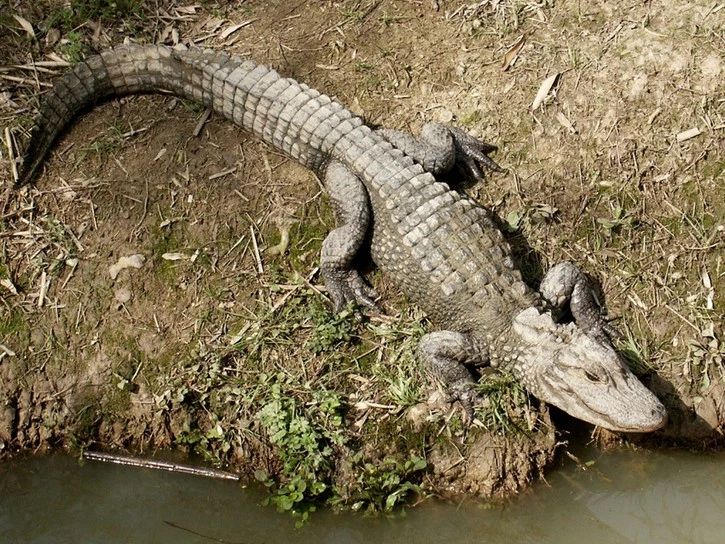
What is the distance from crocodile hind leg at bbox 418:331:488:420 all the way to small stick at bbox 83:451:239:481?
1.27 metres

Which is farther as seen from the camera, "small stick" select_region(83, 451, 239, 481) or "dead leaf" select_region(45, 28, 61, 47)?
"dead leaf" select_region(45, 28, 61, 47)

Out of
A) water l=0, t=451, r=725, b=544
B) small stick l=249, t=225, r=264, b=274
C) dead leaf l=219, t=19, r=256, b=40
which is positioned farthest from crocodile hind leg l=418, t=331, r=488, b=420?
dead leaf l=219, t=19, r=256, b=40

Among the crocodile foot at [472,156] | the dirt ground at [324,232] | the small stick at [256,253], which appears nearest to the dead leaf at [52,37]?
the dirt ground at [324,232]

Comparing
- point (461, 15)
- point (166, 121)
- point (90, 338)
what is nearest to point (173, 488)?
point (90, 338)

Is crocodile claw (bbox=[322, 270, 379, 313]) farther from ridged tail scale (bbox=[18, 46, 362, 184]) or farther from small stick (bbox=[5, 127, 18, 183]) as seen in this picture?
small stick (bbox=[5, 127, 18, 183])

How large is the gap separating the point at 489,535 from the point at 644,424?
0.98 metres

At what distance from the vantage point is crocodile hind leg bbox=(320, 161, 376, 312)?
4.56 metres

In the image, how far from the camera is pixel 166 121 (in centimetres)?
514

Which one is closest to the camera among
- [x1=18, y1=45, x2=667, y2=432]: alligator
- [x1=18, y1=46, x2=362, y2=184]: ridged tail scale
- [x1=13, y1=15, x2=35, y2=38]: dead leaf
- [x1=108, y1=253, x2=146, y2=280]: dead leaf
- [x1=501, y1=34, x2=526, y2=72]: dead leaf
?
[x1=18, y1=45, x2=667, y2=432]: alligator

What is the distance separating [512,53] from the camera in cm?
531

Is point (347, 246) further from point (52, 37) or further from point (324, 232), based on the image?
point (52, 37)

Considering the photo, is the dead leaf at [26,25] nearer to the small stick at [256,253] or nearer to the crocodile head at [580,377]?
the small stick at [256,253]

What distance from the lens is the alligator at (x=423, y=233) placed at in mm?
4070

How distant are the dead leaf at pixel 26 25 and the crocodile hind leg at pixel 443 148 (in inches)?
103
